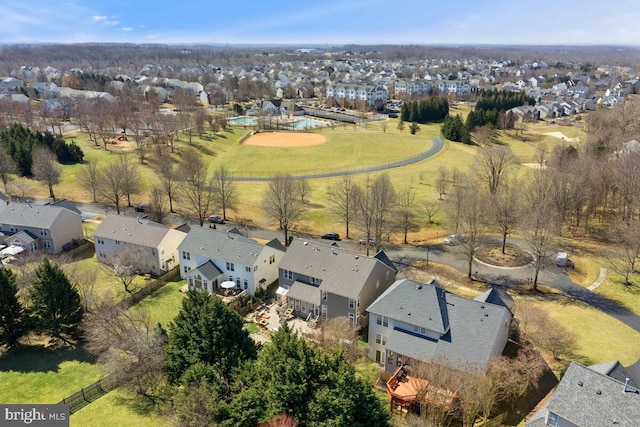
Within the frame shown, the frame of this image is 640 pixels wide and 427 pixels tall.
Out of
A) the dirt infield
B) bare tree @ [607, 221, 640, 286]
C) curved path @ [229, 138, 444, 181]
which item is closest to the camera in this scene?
bare tree @ [607, 221, 640, 286]

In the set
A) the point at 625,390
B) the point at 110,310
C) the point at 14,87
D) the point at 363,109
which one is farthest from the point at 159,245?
the point at 14,87

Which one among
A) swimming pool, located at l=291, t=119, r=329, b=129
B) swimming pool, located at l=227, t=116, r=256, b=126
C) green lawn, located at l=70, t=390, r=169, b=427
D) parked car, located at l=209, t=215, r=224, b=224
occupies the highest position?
swimming pool, located at l=227, t=116, r=256, b=126

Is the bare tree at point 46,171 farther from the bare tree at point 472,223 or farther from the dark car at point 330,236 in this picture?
the bare tree at point 472,223

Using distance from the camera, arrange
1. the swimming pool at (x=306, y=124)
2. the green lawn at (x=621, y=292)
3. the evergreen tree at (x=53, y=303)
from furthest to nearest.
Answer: the swimming pool at (x=306, y=124), the green lawn at (x=621, y=292), the evergreen tree at (x=53, y=303)

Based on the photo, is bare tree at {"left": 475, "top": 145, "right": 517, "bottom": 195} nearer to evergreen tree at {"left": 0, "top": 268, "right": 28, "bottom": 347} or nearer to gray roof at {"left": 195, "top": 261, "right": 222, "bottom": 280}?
gray roof at {"left": 195, "top": 261, "right": 222, "bottom": 280}

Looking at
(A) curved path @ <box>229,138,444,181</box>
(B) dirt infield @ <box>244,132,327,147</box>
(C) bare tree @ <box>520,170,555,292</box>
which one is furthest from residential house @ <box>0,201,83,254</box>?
(B) dirt infield @ <box>244,132,327,147</box>

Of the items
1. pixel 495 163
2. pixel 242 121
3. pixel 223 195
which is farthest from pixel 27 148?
pixel 495 163

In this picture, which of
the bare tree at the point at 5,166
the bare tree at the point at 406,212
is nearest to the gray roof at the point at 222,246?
the bare tree at the point at 406,212
